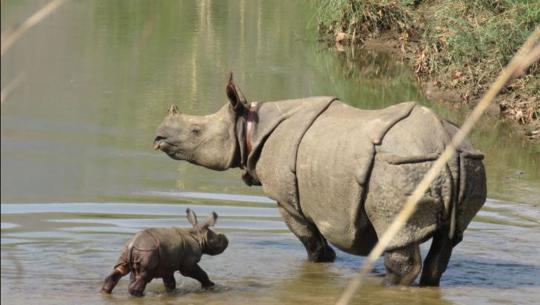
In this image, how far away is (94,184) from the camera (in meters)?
12.1

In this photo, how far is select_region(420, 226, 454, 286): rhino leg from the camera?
847cm

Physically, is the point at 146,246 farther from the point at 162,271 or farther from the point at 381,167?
the point at 381,167

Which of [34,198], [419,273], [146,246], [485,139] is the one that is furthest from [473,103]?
[146,246]

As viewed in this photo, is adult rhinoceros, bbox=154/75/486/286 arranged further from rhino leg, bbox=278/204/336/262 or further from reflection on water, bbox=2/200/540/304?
reflection on water, bbox=2/200/540/304

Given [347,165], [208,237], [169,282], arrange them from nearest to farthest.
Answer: [347,165] < [169,282] < [208,237]

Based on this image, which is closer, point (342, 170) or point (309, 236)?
point (342, 170)

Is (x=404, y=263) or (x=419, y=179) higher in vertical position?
(x=419, y=179)

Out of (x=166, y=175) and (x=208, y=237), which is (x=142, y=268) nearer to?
(x=208, y=237)

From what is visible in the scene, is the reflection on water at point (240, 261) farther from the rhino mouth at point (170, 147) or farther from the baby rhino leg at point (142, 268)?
the rhino mouth at point (170, 147)

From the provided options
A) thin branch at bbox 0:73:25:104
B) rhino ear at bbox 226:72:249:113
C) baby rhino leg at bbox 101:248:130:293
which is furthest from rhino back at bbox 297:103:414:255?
thin branch at bbox 0:73:25:104

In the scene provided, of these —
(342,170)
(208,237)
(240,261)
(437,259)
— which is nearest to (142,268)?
(208,237)

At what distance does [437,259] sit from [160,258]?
81.0 inches

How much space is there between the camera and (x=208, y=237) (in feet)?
29.3

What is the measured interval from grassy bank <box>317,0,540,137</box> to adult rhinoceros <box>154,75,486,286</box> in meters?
6.99
